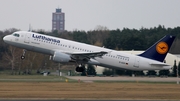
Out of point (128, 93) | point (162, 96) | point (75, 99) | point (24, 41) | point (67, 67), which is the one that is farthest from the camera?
point (67, 67)

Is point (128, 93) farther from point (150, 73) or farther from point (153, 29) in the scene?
point (153, 29)

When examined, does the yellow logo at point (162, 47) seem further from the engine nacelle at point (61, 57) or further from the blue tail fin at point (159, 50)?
the engine nacelle at point (61, 57)

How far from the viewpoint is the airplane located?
55.1m

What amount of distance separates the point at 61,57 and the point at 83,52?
2.85 m

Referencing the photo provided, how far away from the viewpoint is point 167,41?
59938 millimetres

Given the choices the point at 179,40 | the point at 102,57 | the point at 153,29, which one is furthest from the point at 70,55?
the point at 153,29

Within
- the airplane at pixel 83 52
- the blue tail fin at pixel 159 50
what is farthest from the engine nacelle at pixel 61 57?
the blue tail fin at pixel 159 50

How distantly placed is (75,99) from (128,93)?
309 inches

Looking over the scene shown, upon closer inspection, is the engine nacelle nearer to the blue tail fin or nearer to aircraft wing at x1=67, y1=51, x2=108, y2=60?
aircraft wing at x1=67, y1=51, x2=108, y2=60

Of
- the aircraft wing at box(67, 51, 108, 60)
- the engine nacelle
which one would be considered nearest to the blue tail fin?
the aircraft wing at box(67, 51, 108, 60)

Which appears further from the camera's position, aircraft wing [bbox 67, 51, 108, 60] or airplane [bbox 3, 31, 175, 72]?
aircraft wing [bbox 67, 51, 108, 60]

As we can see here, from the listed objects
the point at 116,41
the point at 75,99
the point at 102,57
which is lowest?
the point at 75,99

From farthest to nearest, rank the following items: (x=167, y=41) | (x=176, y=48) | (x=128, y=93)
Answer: (x=176, y=48)
(x=167, y=41)
(x=128, y=93)

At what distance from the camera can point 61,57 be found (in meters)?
55.4
